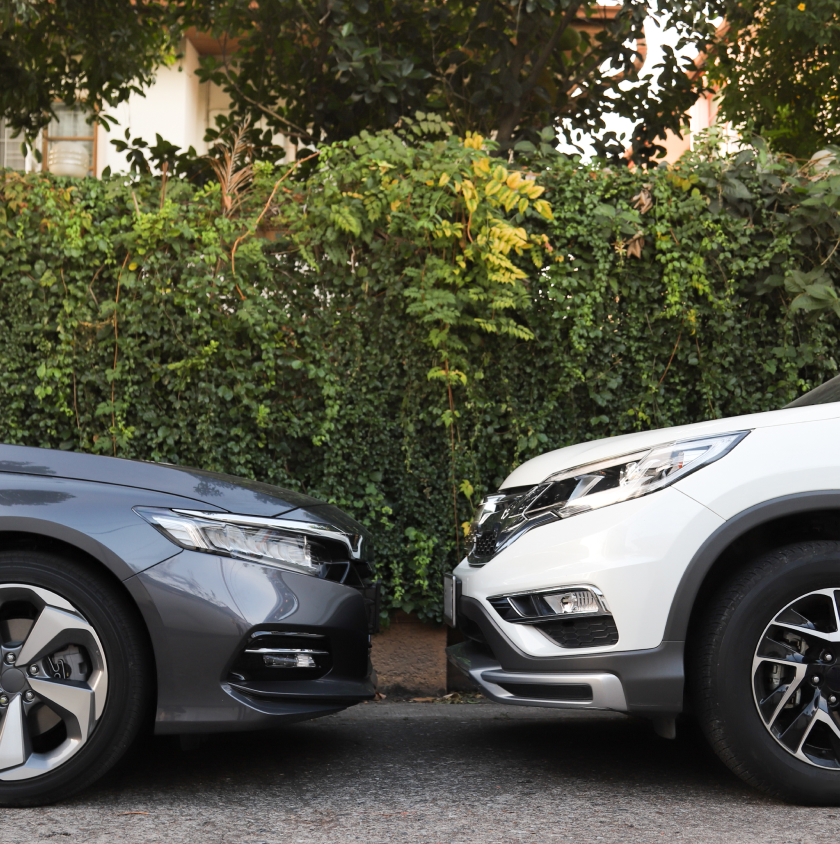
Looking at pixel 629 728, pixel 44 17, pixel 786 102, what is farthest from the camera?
pixel 786 102

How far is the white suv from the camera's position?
2846mm

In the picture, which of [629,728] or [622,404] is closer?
[629,728]

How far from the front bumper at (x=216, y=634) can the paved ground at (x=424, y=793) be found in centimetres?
32

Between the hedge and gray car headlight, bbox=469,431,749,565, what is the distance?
60.5 inches

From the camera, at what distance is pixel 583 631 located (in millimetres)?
2914

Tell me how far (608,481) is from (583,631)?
0.51 meters

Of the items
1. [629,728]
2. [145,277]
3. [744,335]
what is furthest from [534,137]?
[629,728]

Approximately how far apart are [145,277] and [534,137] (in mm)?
3831

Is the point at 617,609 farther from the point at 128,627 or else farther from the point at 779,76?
the point at 779,76

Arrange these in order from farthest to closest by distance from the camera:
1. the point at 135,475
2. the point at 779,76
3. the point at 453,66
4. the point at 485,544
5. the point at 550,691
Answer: the point at 779,76
the point at 453,66
the point at 485,544
the point at 135,475
the point at 550,691

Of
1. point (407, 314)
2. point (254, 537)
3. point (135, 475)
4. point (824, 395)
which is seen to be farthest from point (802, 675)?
point (407, 314)

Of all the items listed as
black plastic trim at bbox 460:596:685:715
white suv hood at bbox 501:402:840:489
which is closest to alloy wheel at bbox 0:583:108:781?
black plastic trim at bbox 460:596:685:715

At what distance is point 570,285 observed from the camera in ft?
15.7

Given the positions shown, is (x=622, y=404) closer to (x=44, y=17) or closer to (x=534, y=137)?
(x=534, y=137)
